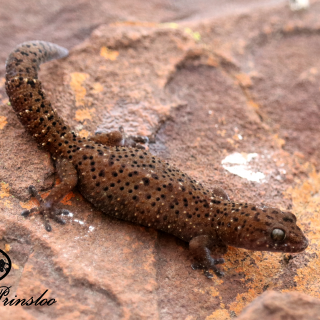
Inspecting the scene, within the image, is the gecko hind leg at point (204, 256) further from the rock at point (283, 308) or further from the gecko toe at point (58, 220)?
the gecko toe at point (58, 220)

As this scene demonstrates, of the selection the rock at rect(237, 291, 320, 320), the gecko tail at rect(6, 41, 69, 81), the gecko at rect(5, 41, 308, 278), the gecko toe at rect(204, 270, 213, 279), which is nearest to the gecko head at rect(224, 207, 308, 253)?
the gecko at rect(5, 41, 308, 278)

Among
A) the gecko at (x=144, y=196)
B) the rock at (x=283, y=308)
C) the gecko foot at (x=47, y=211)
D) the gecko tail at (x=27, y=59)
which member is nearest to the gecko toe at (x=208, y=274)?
the gecko at (x=144, y=196)

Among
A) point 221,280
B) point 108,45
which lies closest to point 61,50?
point 108,45

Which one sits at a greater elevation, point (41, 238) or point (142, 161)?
point (142, 161)

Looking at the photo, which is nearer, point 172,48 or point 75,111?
point 75,111

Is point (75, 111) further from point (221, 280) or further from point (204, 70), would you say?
point (221, 280)

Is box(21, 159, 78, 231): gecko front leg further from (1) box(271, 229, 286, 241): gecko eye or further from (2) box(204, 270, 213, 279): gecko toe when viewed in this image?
(1) box(271, 229, 286, 241): gecko eye

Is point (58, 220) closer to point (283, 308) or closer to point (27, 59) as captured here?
point (27, 59)
